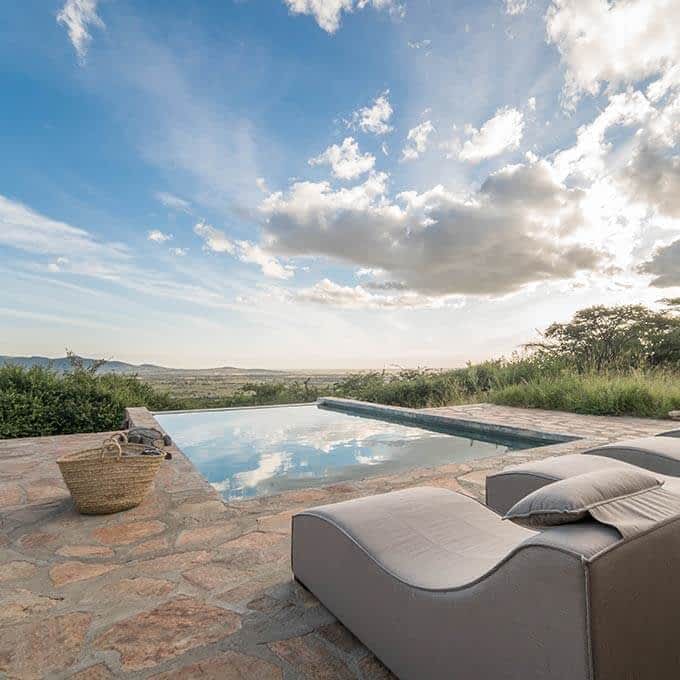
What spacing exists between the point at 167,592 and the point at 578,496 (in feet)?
5.39

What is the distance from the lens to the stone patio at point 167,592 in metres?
1.42

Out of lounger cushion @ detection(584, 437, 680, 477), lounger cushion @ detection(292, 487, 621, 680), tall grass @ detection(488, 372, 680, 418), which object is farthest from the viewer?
tall grass @ detection(488, 372, 680, 418)

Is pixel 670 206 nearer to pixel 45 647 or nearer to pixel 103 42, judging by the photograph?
pixel 103 42

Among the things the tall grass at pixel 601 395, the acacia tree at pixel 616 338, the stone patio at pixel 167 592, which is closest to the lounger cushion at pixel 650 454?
the stone patio at pixel 167 592

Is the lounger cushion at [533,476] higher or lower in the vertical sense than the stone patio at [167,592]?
higher

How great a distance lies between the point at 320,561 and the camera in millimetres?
1707

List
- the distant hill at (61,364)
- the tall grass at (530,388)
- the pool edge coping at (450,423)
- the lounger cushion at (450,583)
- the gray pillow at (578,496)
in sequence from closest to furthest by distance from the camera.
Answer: the lounger cushion at (450,583) → the gray pillow at (578,496) → the pool edge coping at (450,423) → the distant hill at (61,364) → the tall grass at (530,388)

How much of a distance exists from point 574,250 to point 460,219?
404cm

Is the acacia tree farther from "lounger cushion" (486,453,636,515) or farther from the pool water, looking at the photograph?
"lounger cushion" (486,453,636,515)

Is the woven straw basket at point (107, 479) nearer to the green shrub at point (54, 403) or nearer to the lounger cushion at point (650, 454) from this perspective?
the lounger cushion at point (650, 454)

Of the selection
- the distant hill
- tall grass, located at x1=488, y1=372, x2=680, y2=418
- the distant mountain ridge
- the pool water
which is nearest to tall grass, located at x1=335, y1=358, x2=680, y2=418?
tall grass, located at x1=488, y1=372, x2=680, y2=418

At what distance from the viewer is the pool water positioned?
453cm

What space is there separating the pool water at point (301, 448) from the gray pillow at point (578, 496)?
10.4 ft

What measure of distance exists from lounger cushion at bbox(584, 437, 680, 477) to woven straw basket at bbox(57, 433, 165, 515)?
2.77 metres
